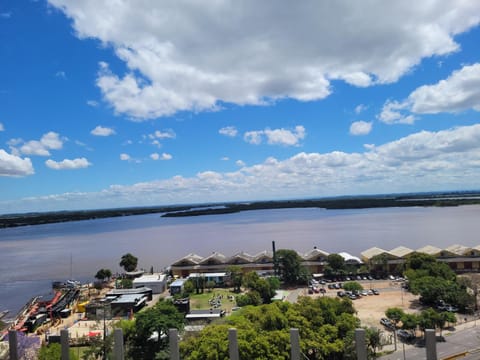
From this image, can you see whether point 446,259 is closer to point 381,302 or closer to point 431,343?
point 381,302

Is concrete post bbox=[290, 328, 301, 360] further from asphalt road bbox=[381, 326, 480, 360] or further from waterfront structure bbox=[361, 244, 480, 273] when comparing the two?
waterfront structure bbox=[361, 244, 480, 273]

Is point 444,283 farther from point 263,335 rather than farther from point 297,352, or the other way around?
point 297,352

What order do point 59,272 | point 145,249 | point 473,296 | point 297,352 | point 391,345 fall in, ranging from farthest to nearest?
point 145,249
point 59,272
point 473,296
point 391,345
point 297,352

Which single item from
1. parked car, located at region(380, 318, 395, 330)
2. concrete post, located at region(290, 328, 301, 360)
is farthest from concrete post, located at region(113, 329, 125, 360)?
parked car, located at region(380, 318, 395, 330)

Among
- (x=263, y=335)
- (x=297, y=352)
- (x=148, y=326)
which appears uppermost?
(x=297, y=352)

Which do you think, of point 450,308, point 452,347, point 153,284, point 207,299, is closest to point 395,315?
point 452,347

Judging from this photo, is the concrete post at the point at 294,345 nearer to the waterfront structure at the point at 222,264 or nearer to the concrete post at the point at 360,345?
the concrete post at the point at 360,345

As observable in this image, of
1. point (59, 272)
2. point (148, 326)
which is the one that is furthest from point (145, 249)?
point (148, 326)
